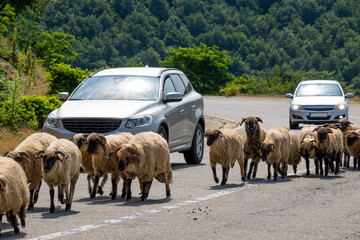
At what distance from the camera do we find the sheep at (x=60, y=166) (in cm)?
1098

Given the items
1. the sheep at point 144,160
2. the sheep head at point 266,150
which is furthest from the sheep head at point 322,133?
the sheep at point 144,160

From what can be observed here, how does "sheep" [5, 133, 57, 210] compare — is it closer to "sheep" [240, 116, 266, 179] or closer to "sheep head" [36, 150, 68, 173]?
"sheep head" [36, 150, 68, 173]

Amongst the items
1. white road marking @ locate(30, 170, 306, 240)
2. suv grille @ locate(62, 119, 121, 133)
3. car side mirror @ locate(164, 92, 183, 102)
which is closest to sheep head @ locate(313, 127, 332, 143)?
white road marking @ locate(30, 170, 306, 240)

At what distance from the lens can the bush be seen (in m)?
21.9

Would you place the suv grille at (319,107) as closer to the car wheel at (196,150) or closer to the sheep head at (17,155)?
the car wheel at (196,150)

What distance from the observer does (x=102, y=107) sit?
53.5 feet

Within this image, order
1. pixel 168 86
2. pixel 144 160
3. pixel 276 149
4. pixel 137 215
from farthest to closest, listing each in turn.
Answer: pixel 168 86 < pixel 276 149 < pixel 144 160 < pixel 137 215

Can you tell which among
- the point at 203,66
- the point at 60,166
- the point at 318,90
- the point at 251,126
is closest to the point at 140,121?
the point at 251,126

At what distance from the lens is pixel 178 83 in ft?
61.0

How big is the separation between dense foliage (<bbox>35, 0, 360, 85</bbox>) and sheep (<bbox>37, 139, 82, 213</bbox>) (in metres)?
135

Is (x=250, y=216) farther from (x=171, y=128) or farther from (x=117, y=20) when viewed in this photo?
(x=117, y=20)

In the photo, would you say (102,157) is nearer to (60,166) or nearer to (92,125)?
(60,166)

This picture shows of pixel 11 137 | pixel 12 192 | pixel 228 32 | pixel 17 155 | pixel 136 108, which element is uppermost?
pixel 228 32

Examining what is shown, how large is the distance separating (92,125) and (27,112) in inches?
293
